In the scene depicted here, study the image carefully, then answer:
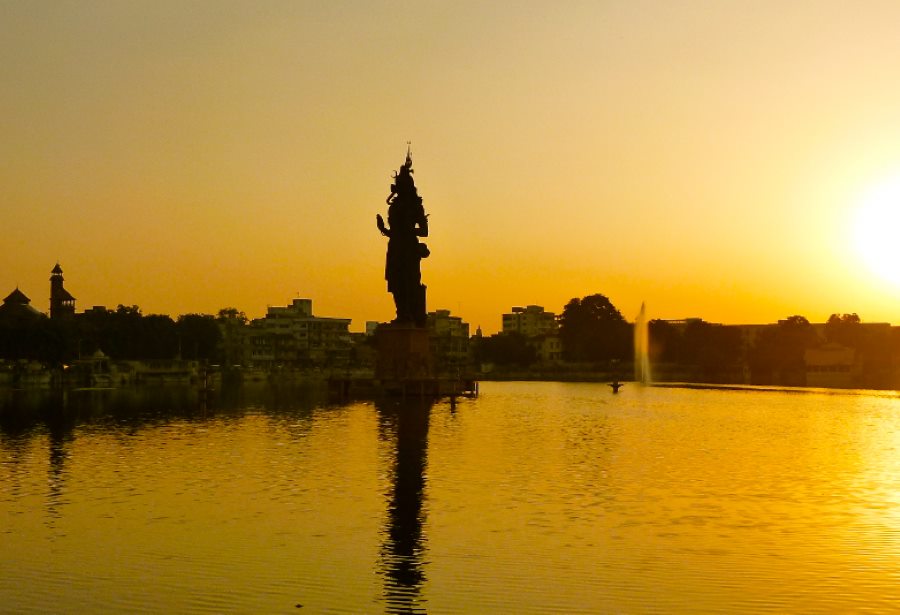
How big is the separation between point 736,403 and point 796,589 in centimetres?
8170

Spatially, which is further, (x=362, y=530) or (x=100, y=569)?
(x=362, y=530)

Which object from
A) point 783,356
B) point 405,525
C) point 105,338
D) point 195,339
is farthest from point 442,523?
point 195,339

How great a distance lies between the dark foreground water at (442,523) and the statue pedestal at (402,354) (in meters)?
33.3

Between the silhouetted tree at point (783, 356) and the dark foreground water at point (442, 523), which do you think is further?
the silhouetted tree at point (783, 356)

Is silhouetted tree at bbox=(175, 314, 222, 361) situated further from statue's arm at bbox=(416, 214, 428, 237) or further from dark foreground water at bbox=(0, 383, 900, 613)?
dark foreground water at bbox=(0, 383, 900, 613)

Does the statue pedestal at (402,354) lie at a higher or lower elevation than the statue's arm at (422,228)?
lower

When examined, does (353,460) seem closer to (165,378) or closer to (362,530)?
(362,530)

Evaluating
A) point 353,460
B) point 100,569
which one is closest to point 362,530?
point 100,569

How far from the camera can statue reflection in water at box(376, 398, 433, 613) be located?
19.5 metres

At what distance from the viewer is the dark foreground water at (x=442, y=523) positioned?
763 inches

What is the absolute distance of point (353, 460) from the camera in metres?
41.5

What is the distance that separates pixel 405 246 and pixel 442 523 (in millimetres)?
66593

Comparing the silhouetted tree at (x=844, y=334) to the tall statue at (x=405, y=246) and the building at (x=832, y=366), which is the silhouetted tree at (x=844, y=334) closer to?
the building at (x=832, y=366)

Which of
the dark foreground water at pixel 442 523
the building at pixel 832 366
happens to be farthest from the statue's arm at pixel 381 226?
the building at pixel 832 366
